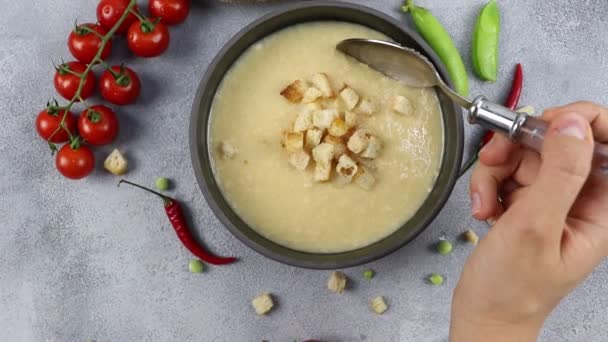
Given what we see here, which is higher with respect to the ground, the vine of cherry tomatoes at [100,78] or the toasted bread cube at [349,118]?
the toasted bread cube at [349,118]

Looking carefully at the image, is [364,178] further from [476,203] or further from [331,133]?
[476,203]

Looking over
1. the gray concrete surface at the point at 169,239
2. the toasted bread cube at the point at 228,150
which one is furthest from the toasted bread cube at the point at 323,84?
the gray concrete surface at the point at 169,239

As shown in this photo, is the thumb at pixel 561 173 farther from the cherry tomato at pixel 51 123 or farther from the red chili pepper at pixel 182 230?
the cherry tomato at pixel 51 123

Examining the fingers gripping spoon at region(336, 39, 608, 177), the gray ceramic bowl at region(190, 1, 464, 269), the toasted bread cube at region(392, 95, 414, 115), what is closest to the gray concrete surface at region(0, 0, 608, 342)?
the gray ceramic bowl at region(190, 1, 464, 269)

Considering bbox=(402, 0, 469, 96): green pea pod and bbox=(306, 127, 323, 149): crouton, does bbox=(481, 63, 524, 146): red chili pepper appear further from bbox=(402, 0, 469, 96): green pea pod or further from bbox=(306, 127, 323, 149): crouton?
bbox=(306, 127, 323, 149): crouton

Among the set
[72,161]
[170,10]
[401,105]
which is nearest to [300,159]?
[401,105]

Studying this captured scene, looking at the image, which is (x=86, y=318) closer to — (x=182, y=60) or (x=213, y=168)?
(x=213, y=168)
